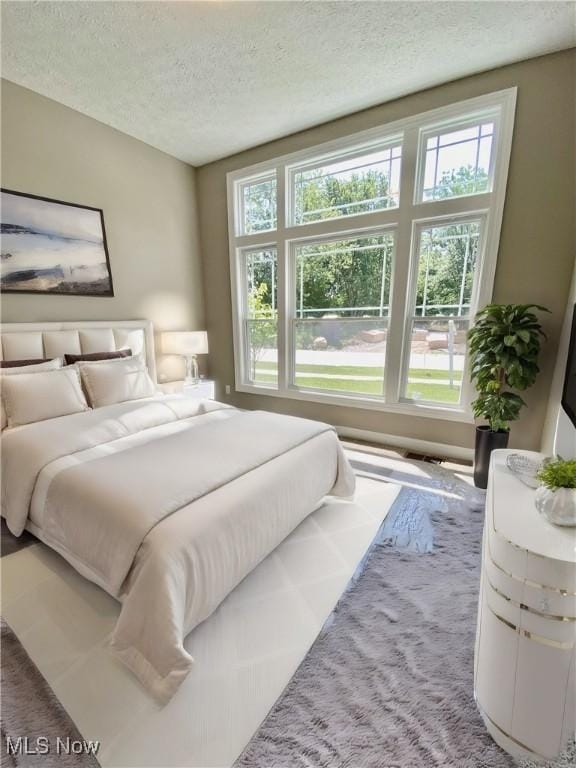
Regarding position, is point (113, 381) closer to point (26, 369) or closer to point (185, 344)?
point (26, 369)

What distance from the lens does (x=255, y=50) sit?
7.89 feet

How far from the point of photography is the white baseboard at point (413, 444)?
3.24 metres

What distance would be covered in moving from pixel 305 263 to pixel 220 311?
134cm

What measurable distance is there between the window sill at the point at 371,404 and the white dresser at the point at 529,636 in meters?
2.18

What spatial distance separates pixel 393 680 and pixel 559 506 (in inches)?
35.5

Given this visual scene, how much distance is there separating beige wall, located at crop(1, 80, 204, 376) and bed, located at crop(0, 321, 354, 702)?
935mm

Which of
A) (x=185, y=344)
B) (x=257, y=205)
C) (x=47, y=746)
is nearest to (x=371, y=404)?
(x=185, y=344)

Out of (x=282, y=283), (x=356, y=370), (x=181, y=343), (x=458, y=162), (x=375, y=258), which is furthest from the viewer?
(x=282, y=283)

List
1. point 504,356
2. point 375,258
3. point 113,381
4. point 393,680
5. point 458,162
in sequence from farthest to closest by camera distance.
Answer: point 375,258 → point 458,162 → point 113,381 → point 504,356 → point 393,680

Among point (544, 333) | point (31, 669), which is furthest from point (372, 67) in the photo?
point (31, 669)

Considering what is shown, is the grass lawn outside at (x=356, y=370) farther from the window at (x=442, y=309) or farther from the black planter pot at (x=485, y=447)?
the black planter pot at (x=485, y=447)

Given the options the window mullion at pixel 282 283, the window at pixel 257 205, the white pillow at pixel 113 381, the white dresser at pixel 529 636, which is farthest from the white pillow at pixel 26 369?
the white dresser at pixel 529 636

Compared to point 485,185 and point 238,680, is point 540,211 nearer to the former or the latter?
point 485,185

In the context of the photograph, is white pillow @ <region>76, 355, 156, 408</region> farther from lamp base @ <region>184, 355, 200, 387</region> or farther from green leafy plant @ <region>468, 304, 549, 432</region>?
green leafy plant @ <region>468, 304, 549, 432</region>
